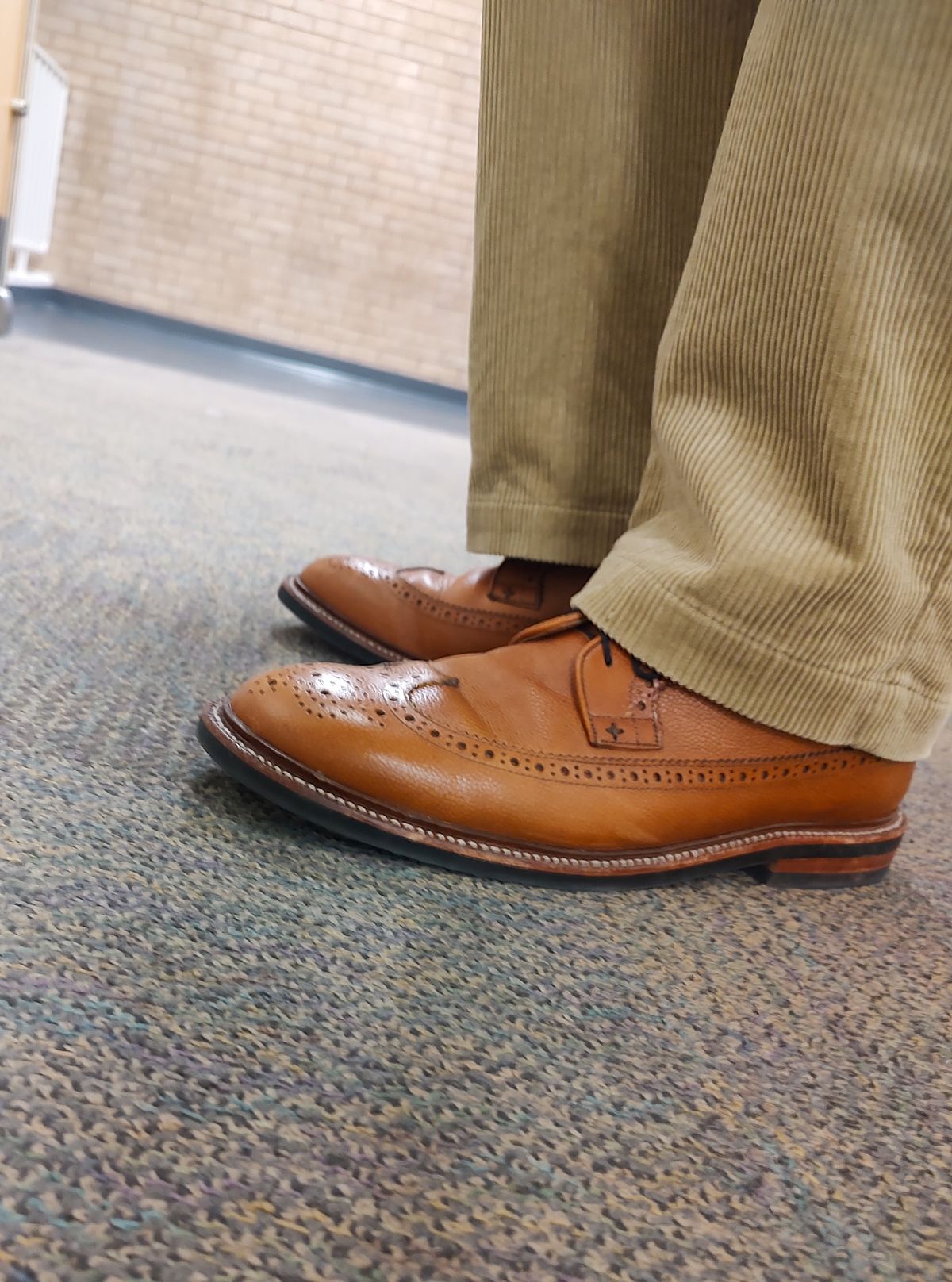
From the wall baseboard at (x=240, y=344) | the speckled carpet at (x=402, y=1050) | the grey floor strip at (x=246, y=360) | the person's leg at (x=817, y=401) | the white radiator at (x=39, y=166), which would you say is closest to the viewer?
the speckled carpet at (x=402, y=1050)

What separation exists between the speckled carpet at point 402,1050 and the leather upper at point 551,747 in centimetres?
4

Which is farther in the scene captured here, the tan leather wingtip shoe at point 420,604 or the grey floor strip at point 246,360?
the grey floor strip at point 246,360

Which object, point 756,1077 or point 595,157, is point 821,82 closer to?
point 595,157

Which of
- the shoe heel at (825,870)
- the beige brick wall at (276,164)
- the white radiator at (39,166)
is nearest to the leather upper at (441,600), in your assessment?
the shoe heel at (825,870)

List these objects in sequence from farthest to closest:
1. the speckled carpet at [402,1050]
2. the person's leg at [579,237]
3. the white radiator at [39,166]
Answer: the white radiator at [39,166]
the person's leg at [579,237]
the speckled carpet at [402,1050]

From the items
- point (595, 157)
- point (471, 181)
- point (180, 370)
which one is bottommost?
point (180, 370)

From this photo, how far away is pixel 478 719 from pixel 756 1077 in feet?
0.72

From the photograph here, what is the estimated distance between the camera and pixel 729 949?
508 millimetres

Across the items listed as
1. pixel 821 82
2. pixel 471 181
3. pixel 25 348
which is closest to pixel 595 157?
pixel 821 82

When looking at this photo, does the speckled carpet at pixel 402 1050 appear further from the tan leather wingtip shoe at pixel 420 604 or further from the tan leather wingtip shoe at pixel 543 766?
the tan leather wingtip shoe at pixel 420 604

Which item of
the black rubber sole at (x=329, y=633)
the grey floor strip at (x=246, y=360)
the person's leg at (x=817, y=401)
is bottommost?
the grey floor strip at (x=246, y=360)

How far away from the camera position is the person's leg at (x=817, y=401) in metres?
0.46

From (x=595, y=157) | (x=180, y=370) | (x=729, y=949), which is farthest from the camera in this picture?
(x=180, y=370)

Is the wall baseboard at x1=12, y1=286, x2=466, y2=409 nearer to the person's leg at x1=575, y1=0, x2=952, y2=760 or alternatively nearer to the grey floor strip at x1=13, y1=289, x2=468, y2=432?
the grey floor strip at x1=13, y1=289, x2=468, y2=432
